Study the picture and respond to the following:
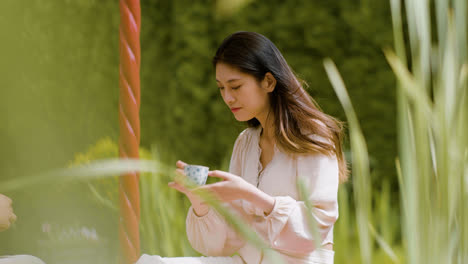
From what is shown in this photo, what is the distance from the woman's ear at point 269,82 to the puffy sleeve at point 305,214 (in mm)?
256

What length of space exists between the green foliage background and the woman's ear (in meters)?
1.20

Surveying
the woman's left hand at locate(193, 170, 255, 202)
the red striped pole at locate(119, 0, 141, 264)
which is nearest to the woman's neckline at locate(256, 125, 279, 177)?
the woman's left hand at locate(193, 170, 255, 202)

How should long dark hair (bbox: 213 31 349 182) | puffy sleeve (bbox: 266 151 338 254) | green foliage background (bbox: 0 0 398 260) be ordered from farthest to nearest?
green foliage background (bbox: 0 0 398 260)
long dark hair (bbox: 213 31 349 182)
puffy sleeve (bbox: 266 151 338 254)

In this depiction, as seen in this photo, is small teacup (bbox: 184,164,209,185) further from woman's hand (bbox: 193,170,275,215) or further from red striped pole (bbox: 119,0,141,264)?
red striped pole (bbox: 119,0,141,264)

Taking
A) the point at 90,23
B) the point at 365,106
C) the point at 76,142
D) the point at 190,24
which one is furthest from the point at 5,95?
the point at 365,106

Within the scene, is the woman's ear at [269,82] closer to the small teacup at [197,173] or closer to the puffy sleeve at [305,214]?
the puffy sleeve at [305,214]

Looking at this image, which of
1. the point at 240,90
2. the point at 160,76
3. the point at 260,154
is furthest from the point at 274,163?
the point at 160,76

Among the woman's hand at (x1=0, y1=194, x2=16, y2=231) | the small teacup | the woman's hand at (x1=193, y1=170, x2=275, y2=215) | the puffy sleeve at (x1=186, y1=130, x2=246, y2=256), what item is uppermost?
the small teacup

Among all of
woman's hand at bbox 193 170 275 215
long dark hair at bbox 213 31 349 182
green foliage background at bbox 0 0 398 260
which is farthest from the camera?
green foliage background at bbox 0 0 398 260

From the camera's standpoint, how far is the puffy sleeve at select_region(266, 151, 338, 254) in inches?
45.3

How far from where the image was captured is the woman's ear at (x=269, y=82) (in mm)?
1316

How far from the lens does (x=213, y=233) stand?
1.33m

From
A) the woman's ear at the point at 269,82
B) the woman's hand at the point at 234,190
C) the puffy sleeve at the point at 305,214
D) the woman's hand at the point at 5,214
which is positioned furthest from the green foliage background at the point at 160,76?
the woman's hand at the point at 234,190

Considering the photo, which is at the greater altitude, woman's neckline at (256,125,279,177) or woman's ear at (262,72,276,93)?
woman's ear at (262,72,276,93)
